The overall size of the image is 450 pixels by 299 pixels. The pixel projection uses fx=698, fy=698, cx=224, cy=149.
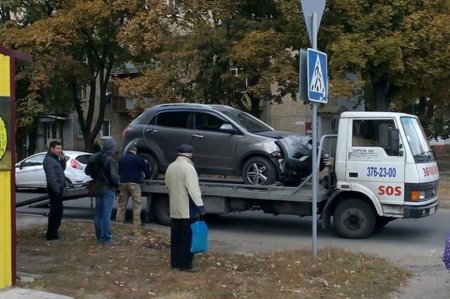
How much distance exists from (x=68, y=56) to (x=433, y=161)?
20089 mm

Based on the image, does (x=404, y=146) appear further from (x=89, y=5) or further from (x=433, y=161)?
(x=89, y=5)

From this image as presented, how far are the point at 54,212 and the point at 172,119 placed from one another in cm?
365

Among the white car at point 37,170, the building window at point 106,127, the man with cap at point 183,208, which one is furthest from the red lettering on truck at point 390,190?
the building window at point 106,127

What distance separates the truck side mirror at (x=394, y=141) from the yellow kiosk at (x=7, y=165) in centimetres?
669

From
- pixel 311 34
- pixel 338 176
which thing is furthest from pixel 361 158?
pixel 311 34

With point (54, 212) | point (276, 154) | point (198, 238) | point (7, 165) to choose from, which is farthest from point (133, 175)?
A: point (7, 165)

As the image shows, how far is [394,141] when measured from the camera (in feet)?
39.6

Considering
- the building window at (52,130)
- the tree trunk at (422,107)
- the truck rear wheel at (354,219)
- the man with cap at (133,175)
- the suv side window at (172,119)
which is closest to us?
the truck rear wheel at (354,219)

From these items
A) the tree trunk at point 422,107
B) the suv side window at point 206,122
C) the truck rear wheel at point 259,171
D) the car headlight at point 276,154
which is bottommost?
the truck rear wheel at point 259,171

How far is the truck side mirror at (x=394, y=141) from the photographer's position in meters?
12.0

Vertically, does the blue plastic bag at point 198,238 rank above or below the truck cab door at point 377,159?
below

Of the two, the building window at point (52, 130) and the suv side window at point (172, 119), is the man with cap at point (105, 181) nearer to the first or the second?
the suv side window at point (172, 119)

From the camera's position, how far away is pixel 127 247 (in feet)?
36.1

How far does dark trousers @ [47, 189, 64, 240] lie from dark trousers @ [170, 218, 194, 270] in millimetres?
3006
